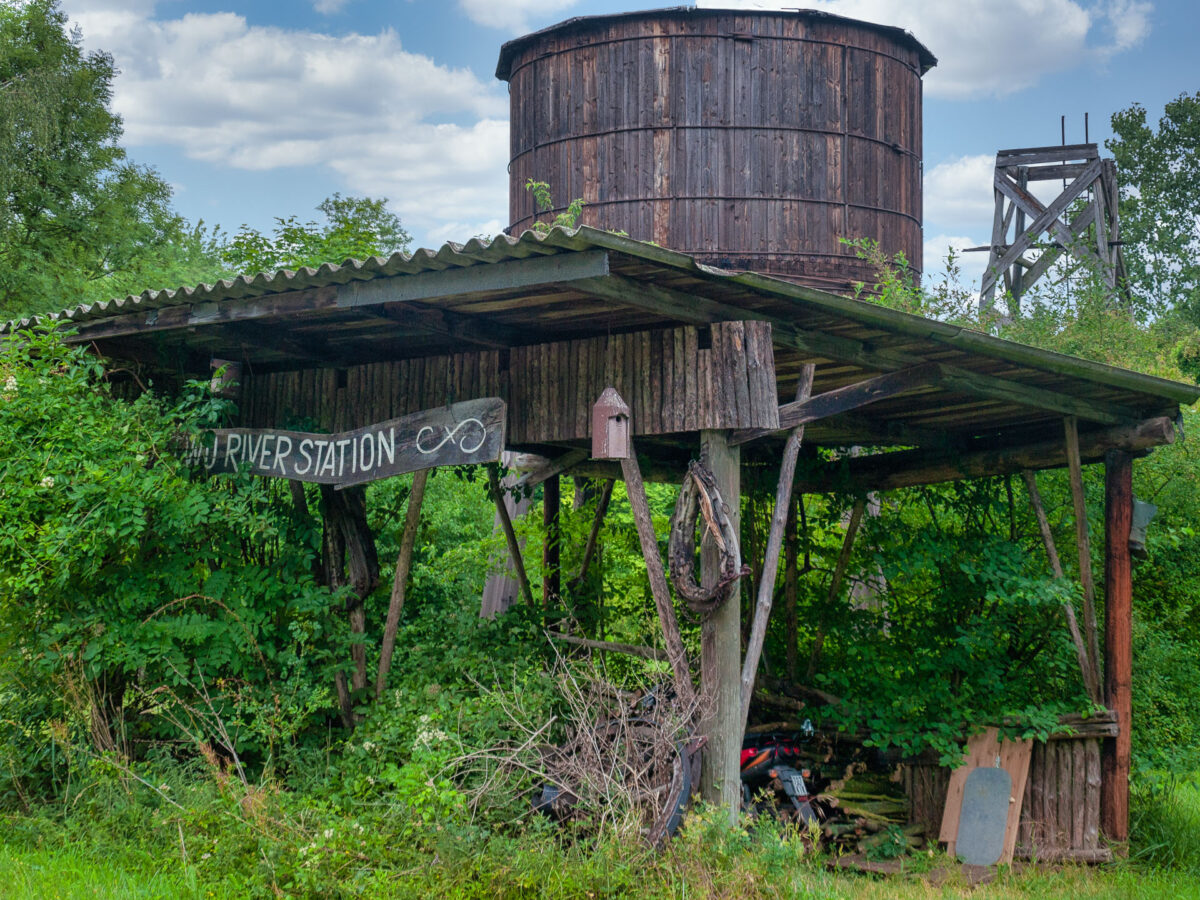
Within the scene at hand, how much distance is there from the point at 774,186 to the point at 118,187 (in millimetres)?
19537

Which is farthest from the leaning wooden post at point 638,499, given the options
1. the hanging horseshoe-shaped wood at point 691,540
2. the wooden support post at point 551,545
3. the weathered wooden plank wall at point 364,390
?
the wooden support post at point 551,545

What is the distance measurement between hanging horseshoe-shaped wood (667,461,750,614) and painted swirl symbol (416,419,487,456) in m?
1.20

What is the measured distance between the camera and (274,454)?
7914 millimetres

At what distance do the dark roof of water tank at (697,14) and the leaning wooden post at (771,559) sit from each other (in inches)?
293

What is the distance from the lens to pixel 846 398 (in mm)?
7133

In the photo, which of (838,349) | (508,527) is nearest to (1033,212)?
(508,527)

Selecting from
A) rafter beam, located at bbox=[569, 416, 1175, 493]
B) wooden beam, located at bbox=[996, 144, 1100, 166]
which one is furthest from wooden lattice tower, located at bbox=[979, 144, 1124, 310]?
rafter beam, located at bbox=[569, 416, 1175, 493]

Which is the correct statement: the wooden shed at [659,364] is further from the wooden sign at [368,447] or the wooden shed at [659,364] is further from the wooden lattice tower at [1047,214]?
the wooden lattice tower at [1047,214]

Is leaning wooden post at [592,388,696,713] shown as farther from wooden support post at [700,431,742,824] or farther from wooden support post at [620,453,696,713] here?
wooden support post at [700,431,742,824]

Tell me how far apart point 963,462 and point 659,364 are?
12.4ft

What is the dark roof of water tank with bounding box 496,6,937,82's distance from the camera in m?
13.2

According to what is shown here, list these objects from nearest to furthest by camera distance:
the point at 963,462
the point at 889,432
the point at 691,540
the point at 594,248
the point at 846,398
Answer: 1. the point at 594,248
2. the point at 691,540
3. the point at 846,398
4. the point at 889,432
5. the point at 963,462

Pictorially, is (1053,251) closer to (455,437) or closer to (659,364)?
(659,364)

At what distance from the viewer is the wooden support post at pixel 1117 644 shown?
8.31m
